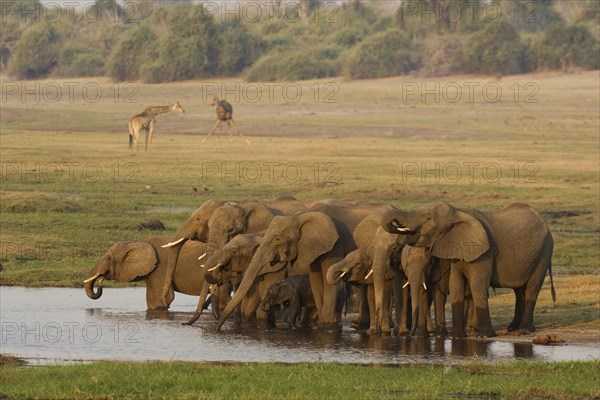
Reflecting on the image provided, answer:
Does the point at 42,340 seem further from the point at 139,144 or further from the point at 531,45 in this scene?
the point at 531,45

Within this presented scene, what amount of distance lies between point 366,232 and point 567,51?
4981 cm

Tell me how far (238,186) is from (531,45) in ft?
120

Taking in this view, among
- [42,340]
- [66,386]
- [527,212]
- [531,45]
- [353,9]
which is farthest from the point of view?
[353,9]

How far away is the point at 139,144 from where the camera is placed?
42.7 metres

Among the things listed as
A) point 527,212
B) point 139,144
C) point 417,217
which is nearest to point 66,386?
point 417,217

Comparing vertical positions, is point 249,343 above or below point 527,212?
below

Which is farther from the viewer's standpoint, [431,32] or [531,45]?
[431,32]

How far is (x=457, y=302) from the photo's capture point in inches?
610

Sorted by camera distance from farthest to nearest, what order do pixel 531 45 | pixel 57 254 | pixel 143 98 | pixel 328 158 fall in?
1. pixel 531 45
2. pixel 143 98
3. pixel 328 158
4. pixel 57 254

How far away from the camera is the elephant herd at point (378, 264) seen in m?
15.5

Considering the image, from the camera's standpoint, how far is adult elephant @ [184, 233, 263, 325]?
53.2ft

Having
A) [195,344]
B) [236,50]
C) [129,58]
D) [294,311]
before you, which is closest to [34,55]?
A: [129,58]

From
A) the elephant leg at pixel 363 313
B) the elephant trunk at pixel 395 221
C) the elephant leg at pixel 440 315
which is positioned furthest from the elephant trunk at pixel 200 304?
the elephant leg at pixel 440 315

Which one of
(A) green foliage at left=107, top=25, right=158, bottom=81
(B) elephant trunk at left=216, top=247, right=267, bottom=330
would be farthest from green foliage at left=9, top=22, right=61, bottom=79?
(B) elephant trunk at left=216, top=247, right=267, bottom=330
